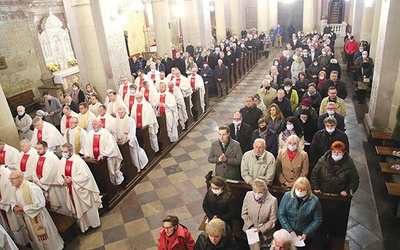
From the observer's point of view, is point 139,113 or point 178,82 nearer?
point 139,113

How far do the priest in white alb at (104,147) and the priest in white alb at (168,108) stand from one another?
2.19 meters

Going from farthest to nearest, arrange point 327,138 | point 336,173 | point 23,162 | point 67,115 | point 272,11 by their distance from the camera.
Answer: point 272,11 → point 67,115 → point 23,162 → point 327,138 → point 336,173

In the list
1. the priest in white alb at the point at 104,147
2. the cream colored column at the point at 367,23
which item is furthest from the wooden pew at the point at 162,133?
the cream colored column at the point at 367,23

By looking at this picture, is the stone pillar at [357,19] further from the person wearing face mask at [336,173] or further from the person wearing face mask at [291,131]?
the person wearing face mask at [336,173]

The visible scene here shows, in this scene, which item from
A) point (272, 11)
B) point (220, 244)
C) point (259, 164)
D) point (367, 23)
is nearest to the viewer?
point (220, 244)

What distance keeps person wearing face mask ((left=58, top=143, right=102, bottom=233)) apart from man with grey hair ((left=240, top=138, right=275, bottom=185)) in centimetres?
260

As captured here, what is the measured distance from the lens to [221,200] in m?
4.16

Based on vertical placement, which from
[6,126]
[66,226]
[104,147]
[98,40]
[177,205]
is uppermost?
[98,40]

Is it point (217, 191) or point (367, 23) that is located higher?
point (367, 23)

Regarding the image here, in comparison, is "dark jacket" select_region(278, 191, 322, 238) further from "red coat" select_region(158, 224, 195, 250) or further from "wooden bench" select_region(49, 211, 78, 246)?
"wooden bench" select_region(49, 211, 78, 246)

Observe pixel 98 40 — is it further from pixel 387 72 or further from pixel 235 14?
pixel 235 14

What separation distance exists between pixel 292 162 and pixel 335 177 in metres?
0.61

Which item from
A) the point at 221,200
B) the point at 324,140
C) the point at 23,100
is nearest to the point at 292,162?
the point at 324,140

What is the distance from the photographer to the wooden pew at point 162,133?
7.93 m
